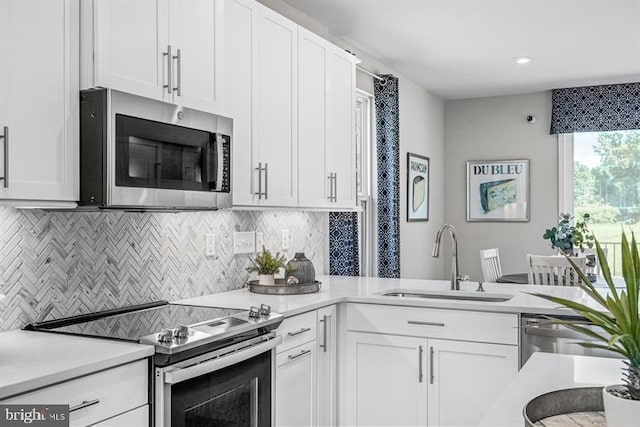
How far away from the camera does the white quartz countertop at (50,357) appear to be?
1.56m

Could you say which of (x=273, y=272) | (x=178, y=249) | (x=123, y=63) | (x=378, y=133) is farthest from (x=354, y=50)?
(x=123, y=63)

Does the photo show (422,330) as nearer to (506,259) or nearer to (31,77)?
(31,77)

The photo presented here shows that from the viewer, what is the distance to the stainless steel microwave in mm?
2020

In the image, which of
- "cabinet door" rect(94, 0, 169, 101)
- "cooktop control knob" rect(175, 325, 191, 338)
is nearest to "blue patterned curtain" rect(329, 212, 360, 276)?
"cabinet door" rect(94, 0, 169, 101)

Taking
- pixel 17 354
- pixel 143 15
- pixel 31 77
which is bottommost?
pixel 17 354

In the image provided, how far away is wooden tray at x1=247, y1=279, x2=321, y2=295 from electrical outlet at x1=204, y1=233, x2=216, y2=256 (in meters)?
0.29

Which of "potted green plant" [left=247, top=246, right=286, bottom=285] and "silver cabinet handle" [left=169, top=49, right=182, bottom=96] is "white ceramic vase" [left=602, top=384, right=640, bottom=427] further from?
"potted green plant" [left=247, top=246, right=286, bottom=285]

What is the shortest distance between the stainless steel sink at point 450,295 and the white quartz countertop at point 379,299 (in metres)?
0.04

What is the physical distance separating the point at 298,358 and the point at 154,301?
71cm

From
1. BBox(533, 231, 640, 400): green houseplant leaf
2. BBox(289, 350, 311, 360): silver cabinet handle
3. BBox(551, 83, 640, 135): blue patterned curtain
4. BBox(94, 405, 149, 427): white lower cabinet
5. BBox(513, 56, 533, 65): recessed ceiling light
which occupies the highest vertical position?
BBox(513, 56, 533, 65): recessed ceiling light

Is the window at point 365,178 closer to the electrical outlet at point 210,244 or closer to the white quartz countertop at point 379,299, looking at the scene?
the white quartz countertop at point 379,299

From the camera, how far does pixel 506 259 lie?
6809 mm

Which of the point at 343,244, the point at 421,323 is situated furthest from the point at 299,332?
the point at 343,244

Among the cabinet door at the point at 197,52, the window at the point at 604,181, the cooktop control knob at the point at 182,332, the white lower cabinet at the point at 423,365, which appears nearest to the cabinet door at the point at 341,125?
the white lower cabinet at the point at 423,365
